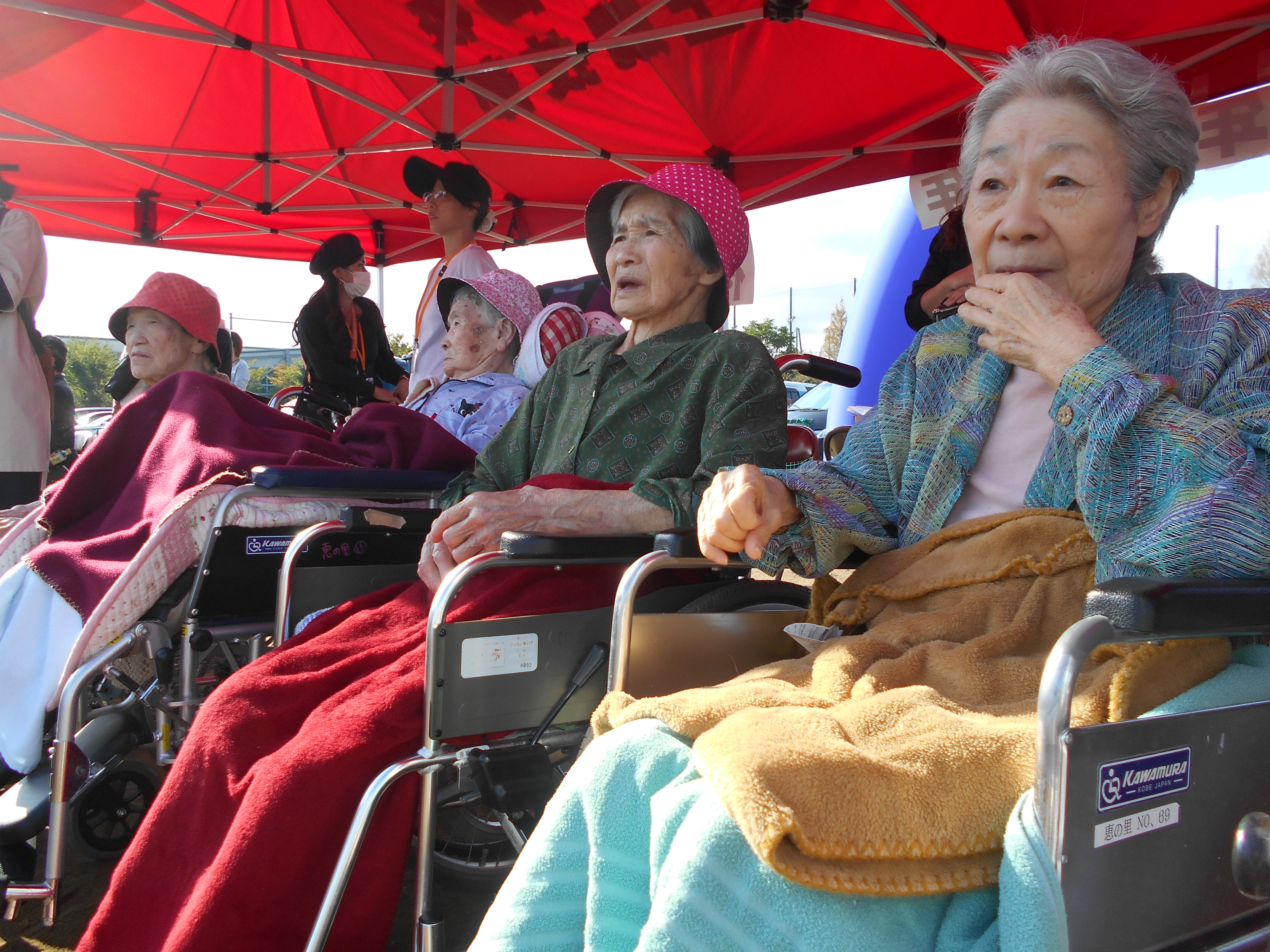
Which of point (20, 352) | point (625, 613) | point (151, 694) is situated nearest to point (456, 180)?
point (20, 352)

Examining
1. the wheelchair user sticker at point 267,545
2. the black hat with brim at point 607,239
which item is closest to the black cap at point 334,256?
the black hat with brim at point 607,239

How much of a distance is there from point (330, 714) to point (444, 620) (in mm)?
252

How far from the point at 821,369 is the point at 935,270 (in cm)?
81

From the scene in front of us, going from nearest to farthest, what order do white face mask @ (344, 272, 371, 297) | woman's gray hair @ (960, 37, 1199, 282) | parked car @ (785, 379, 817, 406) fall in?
woman's gray hair @ (960, 37, 1199, 282), white face mask @ (344, 272, 371, 297), parked car @ (785, 379, 817, 406)

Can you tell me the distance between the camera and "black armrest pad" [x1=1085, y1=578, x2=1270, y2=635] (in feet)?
2.71

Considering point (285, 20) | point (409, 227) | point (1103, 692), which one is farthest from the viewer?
point (409, 227)

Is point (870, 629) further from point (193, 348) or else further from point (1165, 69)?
point (193, 348)

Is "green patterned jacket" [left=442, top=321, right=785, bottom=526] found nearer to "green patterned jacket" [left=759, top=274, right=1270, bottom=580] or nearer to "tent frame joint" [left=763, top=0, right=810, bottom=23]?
"green patterned jacket" [left=759, top=274, right=1270, bottom=580]

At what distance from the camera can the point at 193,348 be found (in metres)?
3.44

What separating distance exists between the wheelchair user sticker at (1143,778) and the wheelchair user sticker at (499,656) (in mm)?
992

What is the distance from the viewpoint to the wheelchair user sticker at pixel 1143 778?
84 cm

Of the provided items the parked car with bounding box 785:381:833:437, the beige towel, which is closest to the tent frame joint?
the beige towel

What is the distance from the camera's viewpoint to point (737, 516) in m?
1.31

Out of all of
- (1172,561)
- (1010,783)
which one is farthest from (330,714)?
(1172,561)
